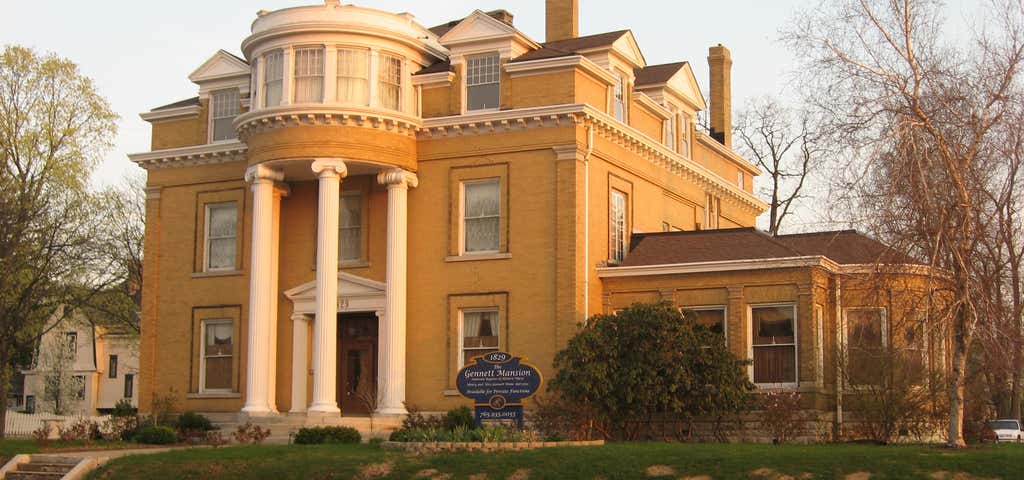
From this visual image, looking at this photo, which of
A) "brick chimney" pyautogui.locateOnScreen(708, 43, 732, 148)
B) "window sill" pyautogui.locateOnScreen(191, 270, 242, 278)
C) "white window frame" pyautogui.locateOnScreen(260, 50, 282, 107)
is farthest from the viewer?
"brick chimney" pyautogui.locateOnScreen(708, 43, 732, 148)

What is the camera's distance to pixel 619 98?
37.6 m

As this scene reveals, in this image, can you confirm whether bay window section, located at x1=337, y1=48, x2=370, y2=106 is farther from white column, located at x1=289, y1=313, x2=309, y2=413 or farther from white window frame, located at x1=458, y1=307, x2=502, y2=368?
white column, located at x1=289, y1=313, x2=309, y2=413

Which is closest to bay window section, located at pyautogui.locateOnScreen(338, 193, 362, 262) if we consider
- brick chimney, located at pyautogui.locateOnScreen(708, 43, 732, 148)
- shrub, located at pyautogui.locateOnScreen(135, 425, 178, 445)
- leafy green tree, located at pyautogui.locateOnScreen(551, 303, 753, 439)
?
shrub, located at pyautogui.locateOnScreen(135, 425, 178, 445)

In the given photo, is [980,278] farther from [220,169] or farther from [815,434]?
[220,169]

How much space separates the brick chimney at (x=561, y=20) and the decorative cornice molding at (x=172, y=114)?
11.2 m

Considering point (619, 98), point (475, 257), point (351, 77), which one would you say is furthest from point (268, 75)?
point (619, 98)

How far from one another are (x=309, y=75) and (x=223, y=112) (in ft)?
18.8

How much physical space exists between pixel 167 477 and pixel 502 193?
1321cm

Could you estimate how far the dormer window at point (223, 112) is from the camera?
39.0m

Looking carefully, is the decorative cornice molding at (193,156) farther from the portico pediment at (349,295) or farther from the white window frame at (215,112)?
the portico pediment at (349,295)

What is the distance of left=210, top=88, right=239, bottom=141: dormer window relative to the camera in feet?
128

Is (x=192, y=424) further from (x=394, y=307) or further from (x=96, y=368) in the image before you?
(x=96, y=368)

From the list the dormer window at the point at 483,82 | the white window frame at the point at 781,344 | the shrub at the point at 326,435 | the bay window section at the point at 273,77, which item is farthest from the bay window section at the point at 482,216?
the white window frame at the point at 781,344

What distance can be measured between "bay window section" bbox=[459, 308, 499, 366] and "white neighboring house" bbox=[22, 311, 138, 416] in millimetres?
44550
